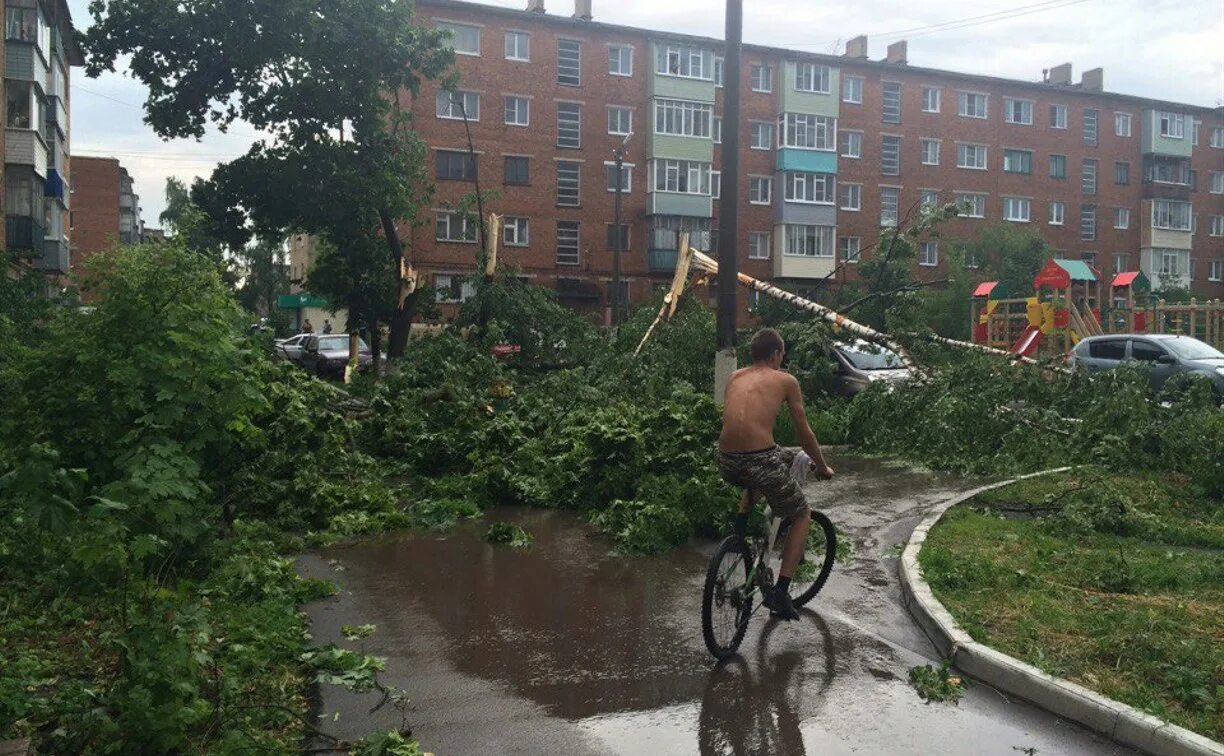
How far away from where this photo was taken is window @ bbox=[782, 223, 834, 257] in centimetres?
5588

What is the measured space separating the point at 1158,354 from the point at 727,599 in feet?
55.6

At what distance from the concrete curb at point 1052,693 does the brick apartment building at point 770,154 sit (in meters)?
41.4

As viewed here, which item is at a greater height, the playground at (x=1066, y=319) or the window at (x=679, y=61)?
the window at (x=679, y=61)

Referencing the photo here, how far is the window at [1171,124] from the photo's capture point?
6619 cm

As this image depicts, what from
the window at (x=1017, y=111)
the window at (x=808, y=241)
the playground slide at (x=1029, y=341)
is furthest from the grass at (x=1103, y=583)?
the window at (x=1017, y=111)

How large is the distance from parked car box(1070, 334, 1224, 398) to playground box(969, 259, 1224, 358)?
1.06m

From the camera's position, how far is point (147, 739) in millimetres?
4262

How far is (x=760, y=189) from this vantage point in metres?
56.2

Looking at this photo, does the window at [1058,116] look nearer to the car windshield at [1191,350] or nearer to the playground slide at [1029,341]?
the playground slide at [1029,341]

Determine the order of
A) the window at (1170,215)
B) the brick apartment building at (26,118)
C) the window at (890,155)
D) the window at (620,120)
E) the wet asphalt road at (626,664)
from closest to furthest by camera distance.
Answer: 1. the wet asphalt road at (626,664)
2. the brick apartment building at (26,118)
3. the window at (620,120)
4. the window at (890,155)
5. the window at (1170,215)

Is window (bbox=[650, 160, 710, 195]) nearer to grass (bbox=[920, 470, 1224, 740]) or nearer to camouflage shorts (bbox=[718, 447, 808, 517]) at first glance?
grass (bbox=[920, 470, 1224, 740])

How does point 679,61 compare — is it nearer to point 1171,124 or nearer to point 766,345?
point 1171,124

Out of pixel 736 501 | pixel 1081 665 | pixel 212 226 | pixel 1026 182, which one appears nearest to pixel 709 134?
pixel 1026 182

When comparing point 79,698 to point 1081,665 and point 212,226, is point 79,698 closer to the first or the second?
point 1081,665
